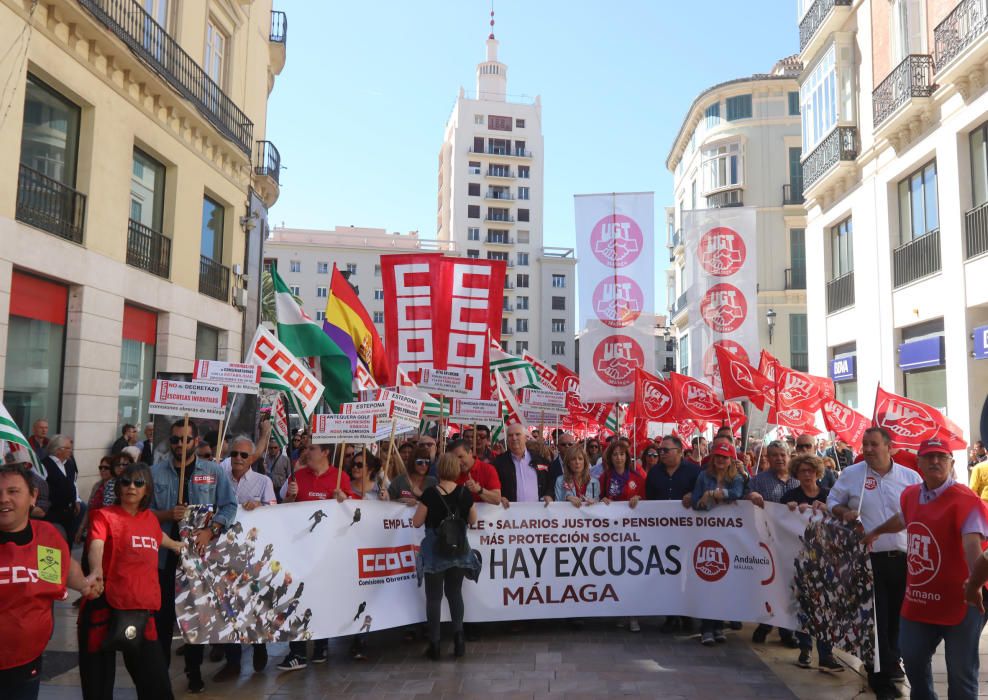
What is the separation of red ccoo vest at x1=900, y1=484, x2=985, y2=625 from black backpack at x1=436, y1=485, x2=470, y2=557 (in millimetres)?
3283

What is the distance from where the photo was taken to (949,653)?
4637mm

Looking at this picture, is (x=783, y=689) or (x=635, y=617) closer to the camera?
(x=783, y=689)

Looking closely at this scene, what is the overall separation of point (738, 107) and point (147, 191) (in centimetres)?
2987

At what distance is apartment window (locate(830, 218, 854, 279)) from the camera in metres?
21.2

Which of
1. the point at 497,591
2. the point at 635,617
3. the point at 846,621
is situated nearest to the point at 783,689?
the point at 846,621

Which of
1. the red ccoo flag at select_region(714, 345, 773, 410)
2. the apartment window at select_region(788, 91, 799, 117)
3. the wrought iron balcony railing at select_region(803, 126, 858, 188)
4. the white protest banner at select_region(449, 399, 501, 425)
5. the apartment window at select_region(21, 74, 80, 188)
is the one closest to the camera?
the white protest banner at select_region(449, 399, 501, 425)

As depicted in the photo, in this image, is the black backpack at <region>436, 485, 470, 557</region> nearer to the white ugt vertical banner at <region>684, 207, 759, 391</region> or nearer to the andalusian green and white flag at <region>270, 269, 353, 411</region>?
the andalusian green and white flag at <region>270, 269, 353, 411</region>

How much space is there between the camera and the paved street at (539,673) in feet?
19.3

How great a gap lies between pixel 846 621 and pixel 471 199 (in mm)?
75462

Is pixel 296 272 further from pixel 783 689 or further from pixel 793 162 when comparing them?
pixel 783 689

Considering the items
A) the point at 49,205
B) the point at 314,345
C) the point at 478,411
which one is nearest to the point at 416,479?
the point at 478,411

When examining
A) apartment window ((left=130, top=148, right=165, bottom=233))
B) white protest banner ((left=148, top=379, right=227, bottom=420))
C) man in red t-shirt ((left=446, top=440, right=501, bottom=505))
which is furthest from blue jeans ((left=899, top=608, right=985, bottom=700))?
apartment window ((left=130, top=148, right=165, bottom=233))

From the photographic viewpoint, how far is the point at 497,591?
7449 mm

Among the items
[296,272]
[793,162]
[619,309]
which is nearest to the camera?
[619,309]
